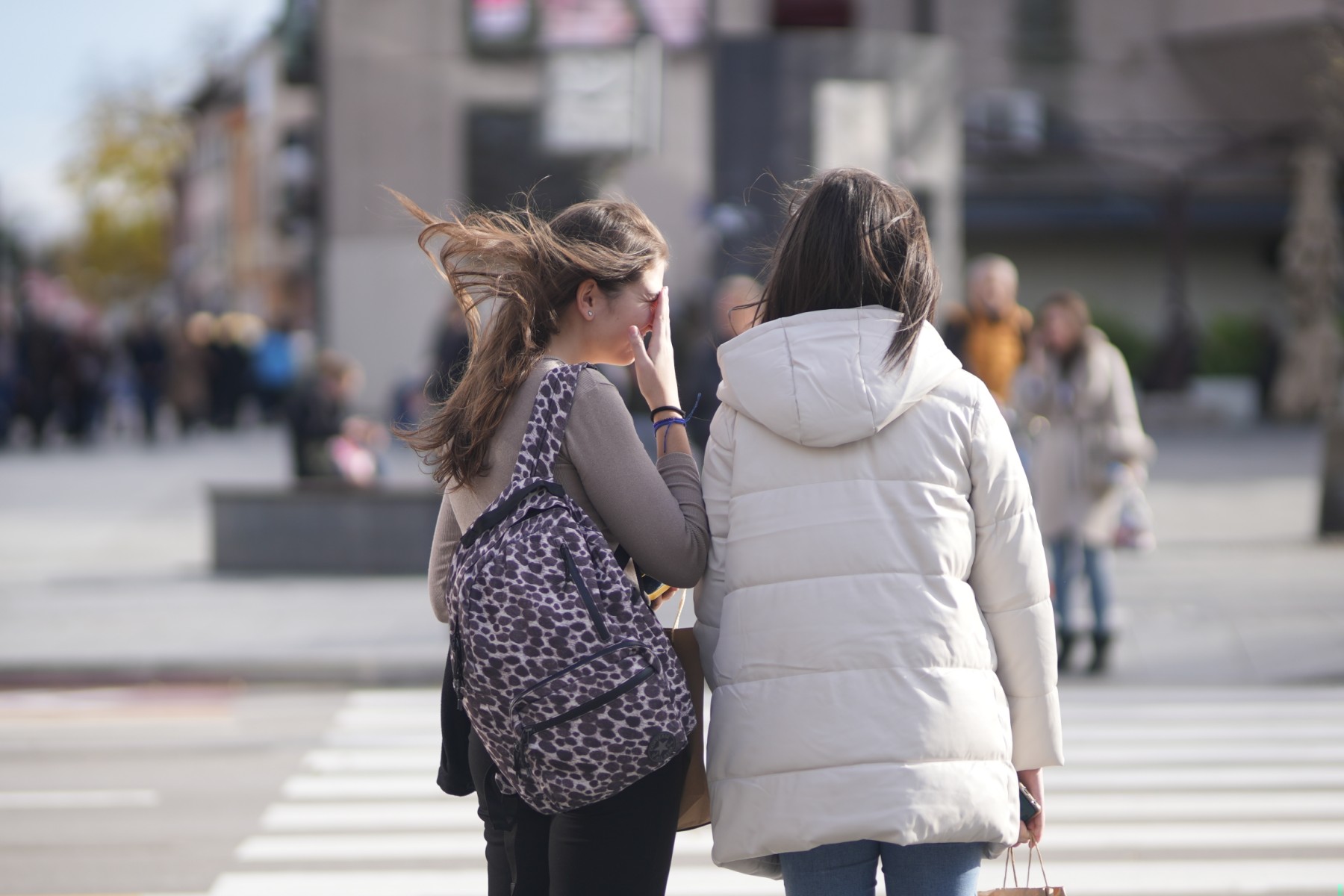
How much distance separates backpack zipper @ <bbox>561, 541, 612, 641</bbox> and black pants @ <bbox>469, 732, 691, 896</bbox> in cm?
28

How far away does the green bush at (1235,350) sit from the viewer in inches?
1140

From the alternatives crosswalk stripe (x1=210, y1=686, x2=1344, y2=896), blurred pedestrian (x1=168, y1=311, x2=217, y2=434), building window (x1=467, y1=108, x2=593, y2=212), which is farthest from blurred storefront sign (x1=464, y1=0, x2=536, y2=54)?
crosswalk stripe (x1=210, y1=686, x2=1344, y2=896)

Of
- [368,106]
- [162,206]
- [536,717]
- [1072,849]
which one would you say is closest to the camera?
[536,717]

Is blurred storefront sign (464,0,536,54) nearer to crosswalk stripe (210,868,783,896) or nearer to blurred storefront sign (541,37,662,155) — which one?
blurred storefront sign (541,37,662,155)

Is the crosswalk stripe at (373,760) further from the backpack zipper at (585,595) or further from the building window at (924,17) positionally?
the building window at (924,17)

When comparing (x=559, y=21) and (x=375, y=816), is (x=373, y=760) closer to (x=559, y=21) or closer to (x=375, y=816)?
(x=375, y=816)

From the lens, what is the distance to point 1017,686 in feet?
8.84

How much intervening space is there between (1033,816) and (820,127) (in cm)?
1291

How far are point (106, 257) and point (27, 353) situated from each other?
41240 mm

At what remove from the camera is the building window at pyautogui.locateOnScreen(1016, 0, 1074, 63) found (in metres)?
33.9

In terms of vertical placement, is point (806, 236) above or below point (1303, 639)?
above

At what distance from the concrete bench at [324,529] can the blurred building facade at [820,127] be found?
264 cm

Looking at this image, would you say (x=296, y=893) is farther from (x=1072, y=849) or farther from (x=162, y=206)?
(x=162, y=206)

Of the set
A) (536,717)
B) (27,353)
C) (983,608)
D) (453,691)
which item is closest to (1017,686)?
(983,608)
